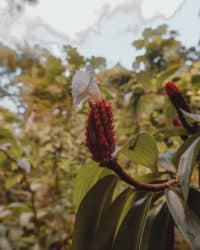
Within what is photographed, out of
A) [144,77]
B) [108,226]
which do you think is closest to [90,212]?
[108,226]

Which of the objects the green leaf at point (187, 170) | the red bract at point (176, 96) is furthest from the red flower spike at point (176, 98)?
the green leaf at point (187, 170)

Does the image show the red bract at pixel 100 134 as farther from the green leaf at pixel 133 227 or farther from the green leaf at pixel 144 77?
the green leaf at pixel 144 77

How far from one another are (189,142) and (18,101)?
4.47ft

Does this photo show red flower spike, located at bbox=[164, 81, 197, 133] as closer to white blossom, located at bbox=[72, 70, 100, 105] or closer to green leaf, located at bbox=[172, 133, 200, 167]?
green leaf, located at bbox=[172, 133, 200, 167]

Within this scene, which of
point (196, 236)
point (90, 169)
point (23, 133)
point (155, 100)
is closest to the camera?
point (196, 236)

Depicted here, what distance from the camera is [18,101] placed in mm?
1592

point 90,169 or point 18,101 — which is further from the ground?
point 18,101

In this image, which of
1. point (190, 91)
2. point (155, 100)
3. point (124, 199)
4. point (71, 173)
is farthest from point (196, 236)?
point (71, 173)

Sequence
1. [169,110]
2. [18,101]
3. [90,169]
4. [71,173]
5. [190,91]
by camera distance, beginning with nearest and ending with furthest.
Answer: [90,169] < [169,110] < [190,91] < [71,173] < [18,101]

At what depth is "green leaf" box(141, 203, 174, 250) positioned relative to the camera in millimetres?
333

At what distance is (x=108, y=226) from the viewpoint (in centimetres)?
34

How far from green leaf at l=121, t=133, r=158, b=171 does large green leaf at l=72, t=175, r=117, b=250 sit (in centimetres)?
4

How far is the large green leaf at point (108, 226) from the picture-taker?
0.33 metres

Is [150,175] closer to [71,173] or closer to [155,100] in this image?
[155,100]
